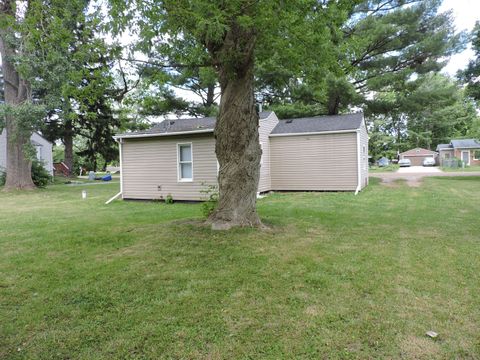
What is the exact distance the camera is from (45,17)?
20.3 feet

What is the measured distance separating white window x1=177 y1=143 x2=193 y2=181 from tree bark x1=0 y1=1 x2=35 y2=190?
7813mm

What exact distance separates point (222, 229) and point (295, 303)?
2.90m

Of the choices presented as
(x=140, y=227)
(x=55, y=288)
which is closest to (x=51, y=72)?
(x=140, y=227)

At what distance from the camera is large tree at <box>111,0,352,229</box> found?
4.59 m

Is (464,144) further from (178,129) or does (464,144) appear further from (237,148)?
(237,148)

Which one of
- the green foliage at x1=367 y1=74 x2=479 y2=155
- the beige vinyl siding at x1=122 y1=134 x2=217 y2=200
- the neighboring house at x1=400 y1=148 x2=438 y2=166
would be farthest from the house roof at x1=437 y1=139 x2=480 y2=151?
the beige vinyl siding at x1=122 y1=134 x2=217 y2=200

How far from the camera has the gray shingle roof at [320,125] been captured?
12.8 metres

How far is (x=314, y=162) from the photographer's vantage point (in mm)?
13172

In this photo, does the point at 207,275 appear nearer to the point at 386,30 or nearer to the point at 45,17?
the point at 45,17

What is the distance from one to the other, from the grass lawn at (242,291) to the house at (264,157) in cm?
477

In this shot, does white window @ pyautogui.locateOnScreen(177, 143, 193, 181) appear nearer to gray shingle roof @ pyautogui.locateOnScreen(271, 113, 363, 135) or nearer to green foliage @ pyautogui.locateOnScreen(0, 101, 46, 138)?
gray shingle roof @ pyautogui.locateOnScreen(271, 113, 363, 135)

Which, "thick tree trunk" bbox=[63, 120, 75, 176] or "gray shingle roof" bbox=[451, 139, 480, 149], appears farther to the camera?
"gray shingle roof" bbox=[451, 139, 480, 149]

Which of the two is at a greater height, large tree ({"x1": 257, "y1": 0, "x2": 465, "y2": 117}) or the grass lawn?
large tree ({"x1": 257, "y1": 0, "x2": 465, "y2": 117})

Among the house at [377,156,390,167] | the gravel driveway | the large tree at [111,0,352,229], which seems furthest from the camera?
the house at [377,156,390,167]
